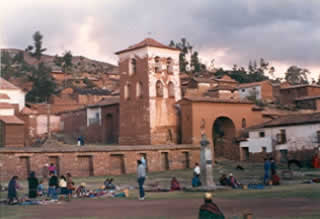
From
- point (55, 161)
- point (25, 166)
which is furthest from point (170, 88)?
point (25, 166)

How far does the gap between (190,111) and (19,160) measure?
1702 cm

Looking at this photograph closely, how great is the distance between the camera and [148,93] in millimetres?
42750

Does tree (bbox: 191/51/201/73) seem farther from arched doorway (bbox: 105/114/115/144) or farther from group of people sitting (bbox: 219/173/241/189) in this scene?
group of people sitting (bbox: 219/173/241/189)

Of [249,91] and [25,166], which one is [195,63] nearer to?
[249,91]

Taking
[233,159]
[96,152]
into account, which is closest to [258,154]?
[233,159]

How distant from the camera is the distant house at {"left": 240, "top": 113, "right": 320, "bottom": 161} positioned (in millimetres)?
37344

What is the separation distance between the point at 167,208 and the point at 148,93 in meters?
28.0

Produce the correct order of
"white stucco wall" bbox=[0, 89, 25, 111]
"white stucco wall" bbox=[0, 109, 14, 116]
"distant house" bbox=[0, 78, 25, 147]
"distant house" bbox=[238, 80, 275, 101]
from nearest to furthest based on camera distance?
1. "distant house" bbox=[0, 78, 25, 147]
2. "white stucco wall" bbox=[0, 109, 14, 116]
3. "white stucco wall" bbox=[0, 89, 25, 111]
4. "distant house" bbox=[238, 80, 275, 101]

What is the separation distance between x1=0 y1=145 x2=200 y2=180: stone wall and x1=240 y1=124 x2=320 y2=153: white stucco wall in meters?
6.13

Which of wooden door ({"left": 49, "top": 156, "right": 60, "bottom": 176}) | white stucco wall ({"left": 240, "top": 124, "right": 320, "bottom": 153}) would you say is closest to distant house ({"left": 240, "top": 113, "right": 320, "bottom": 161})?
white stucco wall ({"left": 240, "top": 124, "right": 320, "bottom": 153})

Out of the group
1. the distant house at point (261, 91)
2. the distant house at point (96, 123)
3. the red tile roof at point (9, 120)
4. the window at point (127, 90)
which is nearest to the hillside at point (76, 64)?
the distant house at point (261, 91)

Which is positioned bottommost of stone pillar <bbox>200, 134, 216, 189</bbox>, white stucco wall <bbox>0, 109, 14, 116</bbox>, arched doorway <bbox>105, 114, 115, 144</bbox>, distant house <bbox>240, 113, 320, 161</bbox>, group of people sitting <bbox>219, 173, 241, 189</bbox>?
group of people sitting <bbox>219, 173, 241, 189</bbox>

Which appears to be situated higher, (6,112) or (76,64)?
(76,64)

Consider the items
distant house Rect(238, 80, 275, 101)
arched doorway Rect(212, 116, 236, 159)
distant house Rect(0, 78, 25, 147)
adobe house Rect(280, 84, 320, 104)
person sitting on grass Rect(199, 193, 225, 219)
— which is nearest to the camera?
person sitting on grass Rect(199, 193, 225, 219)
